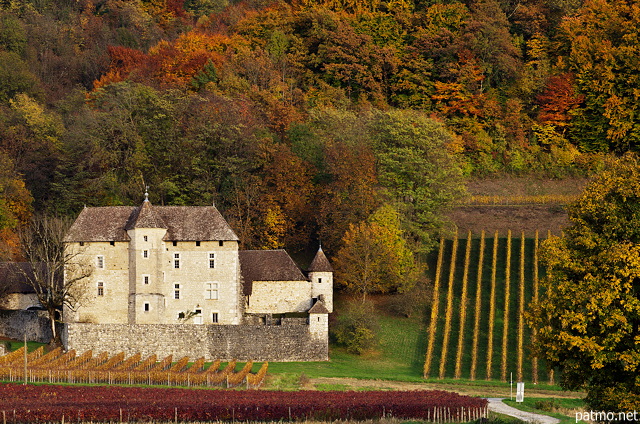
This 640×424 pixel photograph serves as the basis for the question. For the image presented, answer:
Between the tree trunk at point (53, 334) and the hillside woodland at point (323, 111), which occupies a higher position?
the hillside woodland at point (323, 111)

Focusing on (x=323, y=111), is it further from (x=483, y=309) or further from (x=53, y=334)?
(x=53, y=334)

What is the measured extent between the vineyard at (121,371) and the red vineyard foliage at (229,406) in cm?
613

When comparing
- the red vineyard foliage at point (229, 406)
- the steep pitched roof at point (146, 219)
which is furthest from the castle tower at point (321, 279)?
the red vineyard foliage at point (229, 406)

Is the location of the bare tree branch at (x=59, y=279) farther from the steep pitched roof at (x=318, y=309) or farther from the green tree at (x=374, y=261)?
the green tree at (x=374, y=261)

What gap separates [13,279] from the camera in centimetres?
7394

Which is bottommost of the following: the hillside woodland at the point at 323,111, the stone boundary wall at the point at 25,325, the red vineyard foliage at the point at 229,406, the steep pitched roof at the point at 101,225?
the red vineyard foliage at the point at 229,406

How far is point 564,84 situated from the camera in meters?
98.6

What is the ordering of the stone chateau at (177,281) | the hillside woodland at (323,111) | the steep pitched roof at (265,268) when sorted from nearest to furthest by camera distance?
the stone chateau at (177,281) < the steep pitched roof at (265,268) < the hillside woodland at (323,111)

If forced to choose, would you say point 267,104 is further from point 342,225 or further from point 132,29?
point 132,29

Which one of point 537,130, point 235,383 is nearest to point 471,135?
point 537,130

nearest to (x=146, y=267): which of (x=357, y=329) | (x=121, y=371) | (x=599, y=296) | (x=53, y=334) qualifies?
(x=53, y=334)

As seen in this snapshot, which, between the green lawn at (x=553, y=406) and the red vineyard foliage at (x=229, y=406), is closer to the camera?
the red vineyard foliage at (x=229, y=406)

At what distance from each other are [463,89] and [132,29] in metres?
52.0

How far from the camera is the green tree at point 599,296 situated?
38625 millimetres
